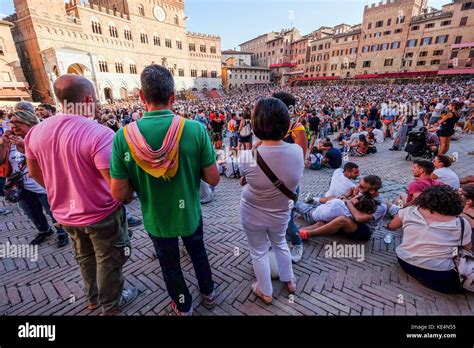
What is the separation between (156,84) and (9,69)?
1326 inches

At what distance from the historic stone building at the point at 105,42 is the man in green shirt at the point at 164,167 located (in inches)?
1153

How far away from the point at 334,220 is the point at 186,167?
2322mm

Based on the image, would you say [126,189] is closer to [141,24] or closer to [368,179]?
[368,179]

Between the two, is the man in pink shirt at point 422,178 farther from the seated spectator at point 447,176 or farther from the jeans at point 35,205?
the jeans at point 35,205

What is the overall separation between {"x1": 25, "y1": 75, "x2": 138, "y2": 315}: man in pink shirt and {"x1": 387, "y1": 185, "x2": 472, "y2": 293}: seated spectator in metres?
2.89

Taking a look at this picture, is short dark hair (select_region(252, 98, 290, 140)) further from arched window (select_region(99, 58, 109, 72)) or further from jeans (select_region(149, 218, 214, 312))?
arched window (select_region(99, 58, 109, 72))

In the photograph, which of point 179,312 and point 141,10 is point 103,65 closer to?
point 141,10

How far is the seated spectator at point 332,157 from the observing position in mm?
6230

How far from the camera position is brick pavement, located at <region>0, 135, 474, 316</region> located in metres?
2.08

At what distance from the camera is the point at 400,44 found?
127 feet

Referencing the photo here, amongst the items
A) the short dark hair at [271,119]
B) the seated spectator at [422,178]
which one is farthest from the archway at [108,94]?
the seated spectator at [422,178]

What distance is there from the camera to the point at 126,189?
1.49 metres

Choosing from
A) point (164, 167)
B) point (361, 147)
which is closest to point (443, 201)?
point (164, 167)
